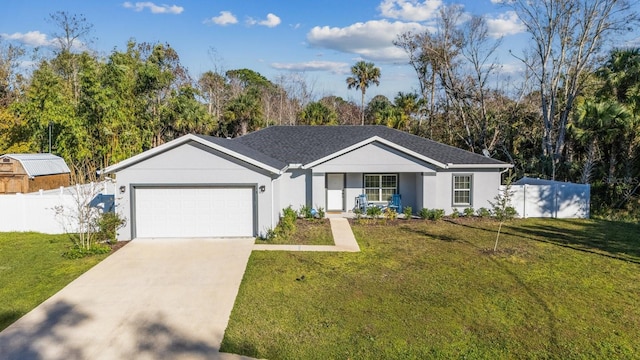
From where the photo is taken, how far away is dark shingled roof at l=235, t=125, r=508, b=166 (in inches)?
793

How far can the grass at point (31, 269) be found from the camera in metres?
9.37

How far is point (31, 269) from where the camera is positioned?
38.9 ft

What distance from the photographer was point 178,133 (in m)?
37.2

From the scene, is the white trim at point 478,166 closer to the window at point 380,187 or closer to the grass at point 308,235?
the window at point 380,187

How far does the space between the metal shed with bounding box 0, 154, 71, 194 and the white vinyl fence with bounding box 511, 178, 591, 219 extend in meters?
23.4

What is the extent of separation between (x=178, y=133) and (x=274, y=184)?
23694 millimetres

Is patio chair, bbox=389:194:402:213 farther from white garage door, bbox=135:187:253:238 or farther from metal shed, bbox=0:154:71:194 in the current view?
metal shed, bbox=0:154:71:194

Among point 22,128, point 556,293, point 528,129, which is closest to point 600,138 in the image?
point 528,129

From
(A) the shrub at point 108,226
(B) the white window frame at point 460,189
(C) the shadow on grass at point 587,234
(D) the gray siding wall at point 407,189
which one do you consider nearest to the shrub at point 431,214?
(C) the shadow on grass at point 587,234

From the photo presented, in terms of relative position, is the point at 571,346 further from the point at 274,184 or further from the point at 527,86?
the point at 527,86

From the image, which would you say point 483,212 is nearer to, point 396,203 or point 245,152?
point 396,203

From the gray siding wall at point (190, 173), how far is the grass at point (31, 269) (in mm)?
2349

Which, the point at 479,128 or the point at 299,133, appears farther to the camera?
the point at 479,128

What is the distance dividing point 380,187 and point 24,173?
1739 centimetres
